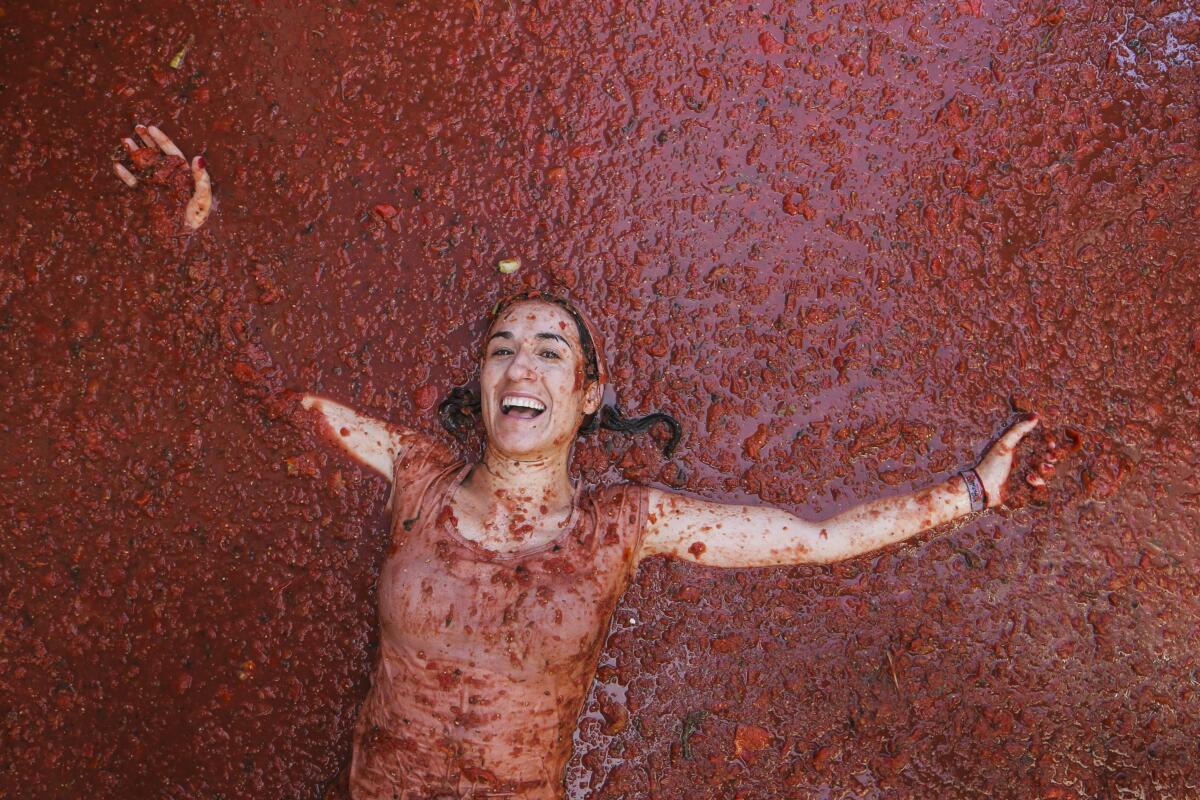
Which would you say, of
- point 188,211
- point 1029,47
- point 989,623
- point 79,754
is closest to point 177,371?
point 188,211

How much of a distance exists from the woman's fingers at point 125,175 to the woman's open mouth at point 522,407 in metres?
1.50

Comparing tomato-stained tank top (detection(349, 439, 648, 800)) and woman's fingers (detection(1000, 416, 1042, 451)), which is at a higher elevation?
woman's fingers (detection(1000, 416, 1042, 451))

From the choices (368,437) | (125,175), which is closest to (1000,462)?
(368,437)

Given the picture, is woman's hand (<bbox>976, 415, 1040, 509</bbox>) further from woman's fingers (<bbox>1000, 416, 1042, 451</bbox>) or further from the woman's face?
the woman's face

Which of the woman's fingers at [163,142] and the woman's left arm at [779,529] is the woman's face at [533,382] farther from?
the woman's fingers at [163,142]

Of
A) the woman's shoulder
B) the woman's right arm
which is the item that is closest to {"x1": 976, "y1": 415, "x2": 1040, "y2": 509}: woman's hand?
the woman's shoulder

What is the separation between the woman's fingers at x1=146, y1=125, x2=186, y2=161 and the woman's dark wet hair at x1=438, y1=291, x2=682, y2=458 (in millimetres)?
1212

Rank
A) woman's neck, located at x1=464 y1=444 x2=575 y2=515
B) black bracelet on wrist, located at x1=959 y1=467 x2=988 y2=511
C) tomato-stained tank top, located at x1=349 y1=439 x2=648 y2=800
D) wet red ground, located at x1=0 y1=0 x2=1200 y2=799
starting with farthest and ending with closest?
wet red ground, located at x1=0 y1=0 x2=1200 y2=799 < black bracelet on wrist, located at x1=959 y1=467 x2=988 y2=511 < woman's neck, located at x1=464 y1=444 x2=575 y2=515 < tomato-stained tank top, located at x1=349 y1=439 x2=648 y2=800

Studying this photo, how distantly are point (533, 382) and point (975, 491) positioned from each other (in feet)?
4.75

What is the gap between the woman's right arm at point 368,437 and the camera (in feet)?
9.80

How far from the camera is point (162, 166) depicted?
3.09 m

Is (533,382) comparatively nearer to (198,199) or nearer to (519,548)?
(519,548)

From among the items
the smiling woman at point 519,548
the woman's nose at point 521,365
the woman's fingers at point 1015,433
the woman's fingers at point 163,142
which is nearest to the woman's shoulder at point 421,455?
the smiling woman at point 519,548

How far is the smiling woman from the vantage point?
8.84 feet
